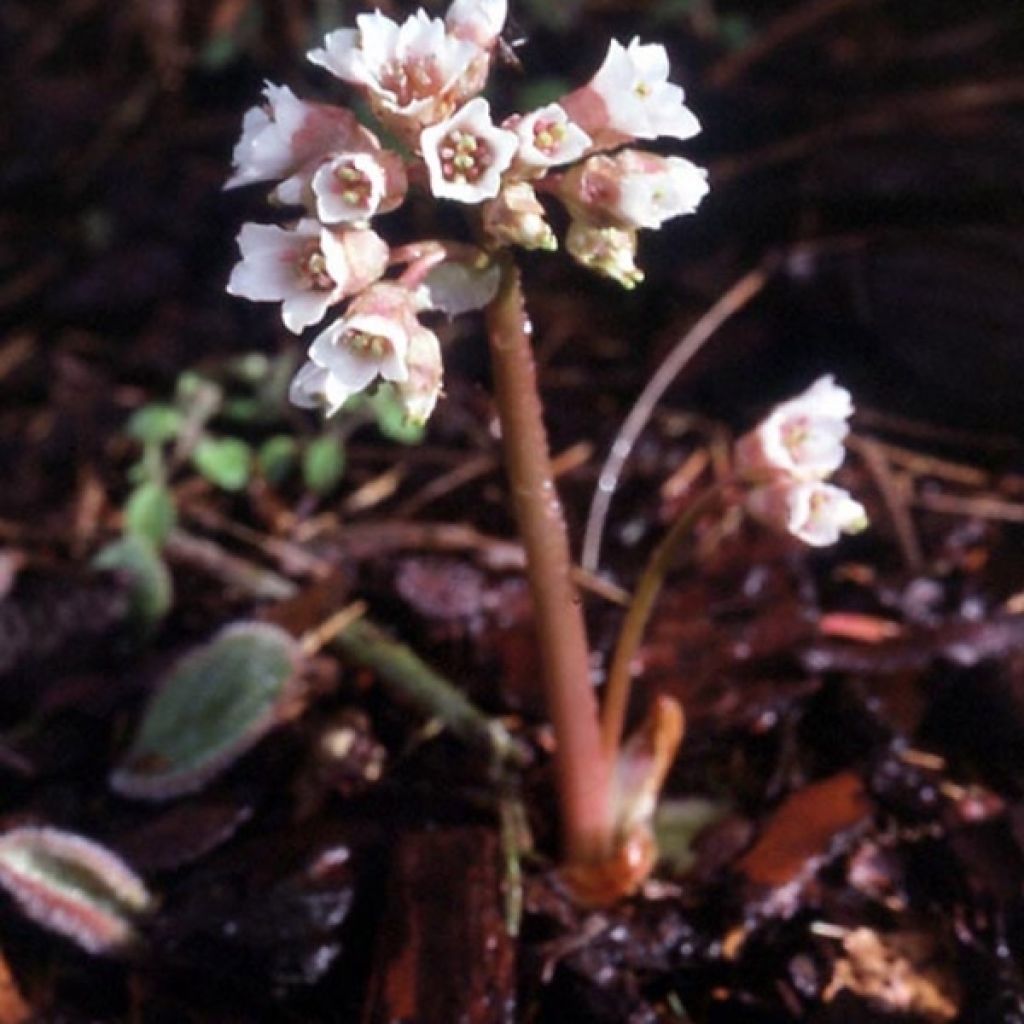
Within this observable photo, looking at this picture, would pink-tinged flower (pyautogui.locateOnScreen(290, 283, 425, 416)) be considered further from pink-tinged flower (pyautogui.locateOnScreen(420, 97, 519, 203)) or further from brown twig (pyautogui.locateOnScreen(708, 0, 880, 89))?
brown twig (pyautogui.locateOnScreen(708, 0, 880, 89))

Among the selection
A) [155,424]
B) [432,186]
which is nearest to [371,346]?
[432,186]

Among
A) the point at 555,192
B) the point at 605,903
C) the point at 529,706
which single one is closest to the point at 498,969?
the point at 605,903

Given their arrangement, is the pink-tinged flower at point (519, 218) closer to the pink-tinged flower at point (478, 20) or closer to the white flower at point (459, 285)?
the white flower at point (459, 285)

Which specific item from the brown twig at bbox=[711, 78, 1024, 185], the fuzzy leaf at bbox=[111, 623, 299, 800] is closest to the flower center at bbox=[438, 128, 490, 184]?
the fuzzy leaf at bbox=[111, 623, 299, 800]

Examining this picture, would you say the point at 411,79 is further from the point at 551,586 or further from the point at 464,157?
the point at 551,586

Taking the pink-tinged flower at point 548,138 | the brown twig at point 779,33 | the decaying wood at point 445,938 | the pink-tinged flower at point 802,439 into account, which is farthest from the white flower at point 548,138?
the brown twig at point 779,33
